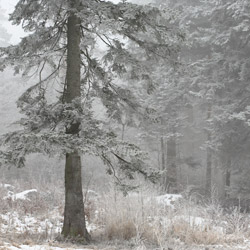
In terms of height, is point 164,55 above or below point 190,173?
above

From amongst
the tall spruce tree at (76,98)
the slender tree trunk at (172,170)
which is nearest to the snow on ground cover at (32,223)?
the tall spruce tree at (76,98)

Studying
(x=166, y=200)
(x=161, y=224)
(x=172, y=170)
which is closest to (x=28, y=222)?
(x=161, y=224)

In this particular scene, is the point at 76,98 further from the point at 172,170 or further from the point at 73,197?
the point at 172,170

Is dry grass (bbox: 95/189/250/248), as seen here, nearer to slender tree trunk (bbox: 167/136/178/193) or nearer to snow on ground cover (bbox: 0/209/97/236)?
snow on ground cover (bbox: 0/209/97/236)

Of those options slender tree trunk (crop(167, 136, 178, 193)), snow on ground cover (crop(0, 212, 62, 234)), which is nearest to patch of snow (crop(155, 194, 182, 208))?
snow on ground cover (crop(0, 212, 62, 234))

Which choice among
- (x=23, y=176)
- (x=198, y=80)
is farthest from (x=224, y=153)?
(x=23, y=176)

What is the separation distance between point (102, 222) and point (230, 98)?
8.69 m

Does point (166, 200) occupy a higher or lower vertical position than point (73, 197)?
lower

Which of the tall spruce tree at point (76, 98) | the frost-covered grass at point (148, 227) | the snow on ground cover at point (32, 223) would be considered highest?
the tall spruce tree at point (76, 98)

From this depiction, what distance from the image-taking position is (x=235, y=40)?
1433 cm

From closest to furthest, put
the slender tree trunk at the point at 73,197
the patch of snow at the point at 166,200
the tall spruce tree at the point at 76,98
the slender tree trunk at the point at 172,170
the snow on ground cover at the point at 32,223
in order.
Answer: the tall spruce tree at the point at 76,98 < the slender tree trunk at the point at 73,197 < the snow on ground cover at the point at 32,223 < the patch of snow at the point at 166,200 < the slender tree trunk at the point at 172,170

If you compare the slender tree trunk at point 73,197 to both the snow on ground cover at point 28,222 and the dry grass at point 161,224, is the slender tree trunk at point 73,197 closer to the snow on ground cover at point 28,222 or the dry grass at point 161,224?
the dry grass at point 161,224

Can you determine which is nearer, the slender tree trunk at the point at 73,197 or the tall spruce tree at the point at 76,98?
the tall spruce tree at the point at 76,98

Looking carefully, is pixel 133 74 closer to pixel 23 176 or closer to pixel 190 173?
pixel 23 176
